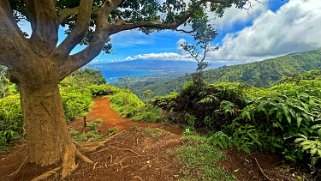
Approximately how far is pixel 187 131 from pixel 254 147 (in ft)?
7.29

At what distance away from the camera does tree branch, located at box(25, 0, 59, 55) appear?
5254 mm

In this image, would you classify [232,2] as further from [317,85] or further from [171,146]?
[171,146]

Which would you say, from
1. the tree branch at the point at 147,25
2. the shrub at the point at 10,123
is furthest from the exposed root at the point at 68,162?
the shrub at the point at 10,123

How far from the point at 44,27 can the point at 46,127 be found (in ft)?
6.86

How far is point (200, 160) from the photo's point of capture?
5.64m

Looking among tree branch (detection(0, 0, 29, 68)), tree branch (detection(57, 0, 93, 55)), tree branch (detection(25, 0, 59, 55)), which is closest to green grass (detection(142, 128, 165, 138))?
tree branch (detection(57, 0, 93, 55))

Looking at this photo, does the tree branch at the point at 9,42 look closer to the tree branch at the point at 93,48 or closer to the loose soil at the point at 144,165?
the tree branch at the point at 93,48

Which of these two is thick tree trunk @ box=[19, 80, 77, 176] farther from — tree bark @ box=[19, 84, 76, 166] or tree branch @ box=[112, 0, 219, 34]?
tree branch @ box=[112, 0, 219, 34]

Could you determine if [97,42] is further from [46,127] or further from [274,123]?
[274,123]

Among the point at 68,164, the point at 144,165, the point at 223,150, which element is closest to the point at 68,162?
the point at 68,164

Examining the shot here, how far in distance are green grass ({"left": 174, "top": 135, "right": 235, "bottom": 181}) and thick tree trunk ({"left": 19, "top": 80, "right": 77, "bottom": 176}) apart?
2.46 meters

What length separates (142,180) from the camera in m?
5.15

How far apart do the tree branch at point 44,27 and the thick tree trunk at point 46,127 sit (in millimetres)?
783

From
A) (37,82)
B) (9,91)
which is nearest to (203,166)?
(37,82)
